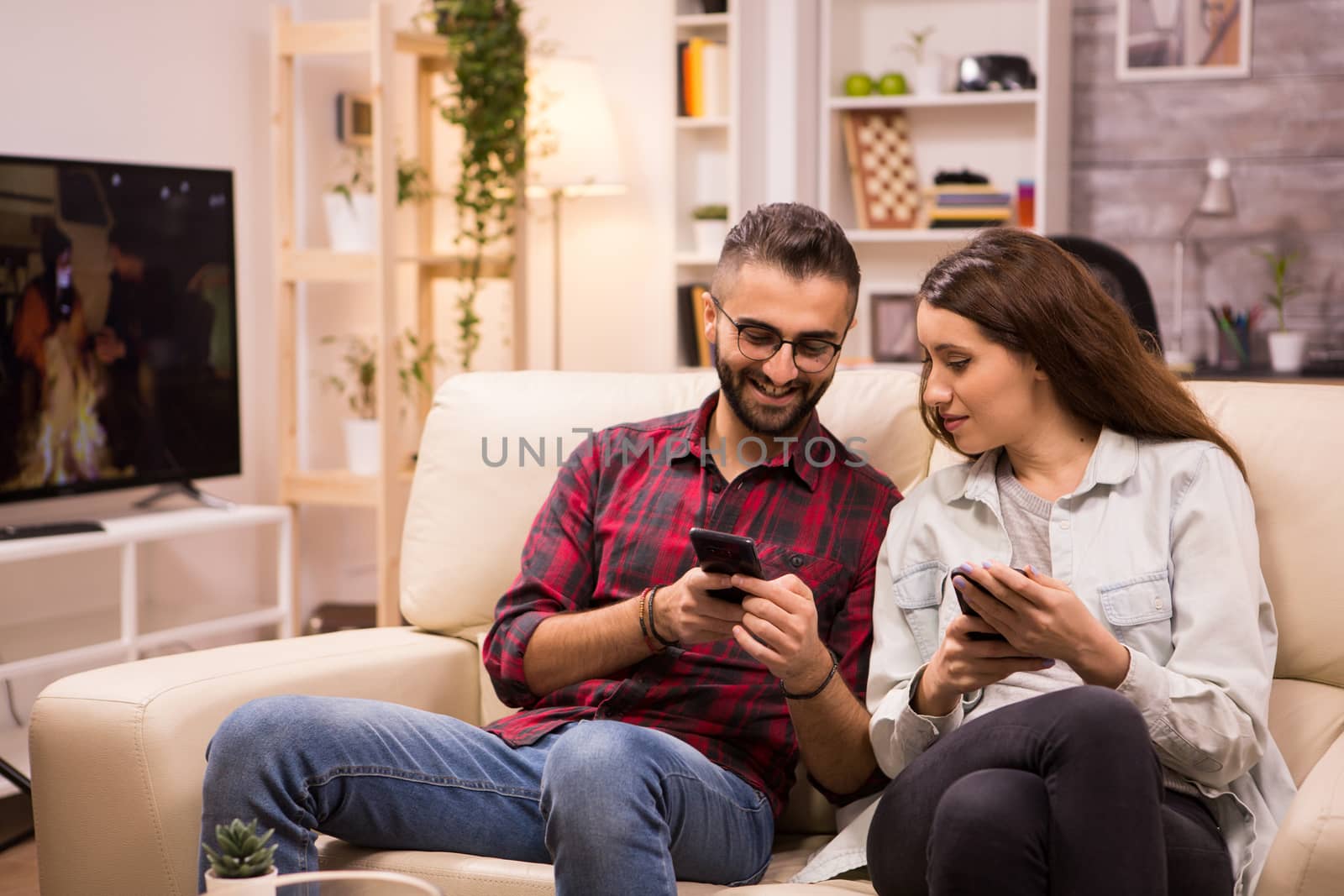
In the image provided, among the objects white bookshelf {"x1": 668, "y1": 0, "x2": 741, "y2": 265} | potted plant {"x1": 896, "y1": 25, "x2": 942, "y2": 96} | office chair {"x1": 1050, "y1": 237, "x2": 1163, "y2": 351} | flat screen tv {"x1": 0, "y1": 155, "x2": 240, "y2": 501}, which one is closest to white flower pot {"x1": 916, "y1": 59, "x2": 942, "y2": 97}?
potted plant {"x1": 896, "y1": 25, "x2": 942, "y2": 96}

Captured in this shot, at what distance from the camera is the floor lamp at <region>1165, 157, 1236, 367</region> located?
4.05 metres

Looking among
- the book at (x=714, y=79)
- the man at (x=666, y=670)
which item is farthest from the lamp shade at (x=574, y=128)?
the man at (x=666, y=670)

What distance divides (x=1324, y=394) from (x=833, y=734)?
785 millimetres

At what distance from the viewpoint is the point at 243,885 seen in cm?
107

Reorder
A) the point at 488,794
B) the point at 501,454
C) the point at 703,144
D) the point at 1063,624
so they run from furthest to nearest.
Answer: the point at 703,144
the point at 501,454
the point at 488,794
the point at 1063,624

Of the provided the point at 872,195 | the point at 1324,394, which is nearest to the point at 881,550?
the point at 1324,394

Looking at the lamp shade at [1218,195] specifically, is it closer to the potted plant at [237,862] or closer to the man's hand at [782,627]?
the man's hand at [782,627]

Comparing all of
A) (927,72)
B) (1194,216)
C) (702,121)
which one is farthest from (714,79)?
(1194,216)

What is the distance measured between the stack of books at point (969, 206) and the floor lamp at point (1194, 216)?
56 centimetres

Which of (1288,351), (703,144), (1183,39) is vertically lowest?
(1288,351)

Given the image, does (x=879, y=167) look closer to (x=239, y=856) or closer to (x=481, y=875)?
(x=481, y=875)

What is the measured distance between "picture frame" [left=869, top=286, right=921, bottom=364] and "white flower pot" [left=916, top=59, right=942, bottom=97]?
616mm

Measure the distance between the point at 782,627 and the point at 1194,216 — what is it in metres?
3.26

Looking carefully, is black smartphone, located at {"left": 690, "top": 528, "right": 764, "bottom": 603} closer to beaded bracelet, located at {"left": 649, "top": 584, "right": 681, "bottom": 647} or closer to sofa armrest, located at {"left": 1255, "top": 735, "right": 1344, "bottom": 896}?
beaded bracelet, located at {"left": 649, "top": 584, "right": 681, "bottom": 647}
